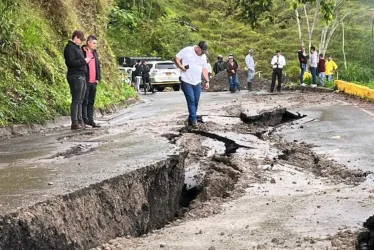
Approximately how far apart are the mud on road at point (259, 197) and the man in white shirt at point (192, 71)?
506 millimetres

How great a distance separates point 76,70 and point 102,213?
5789 mm

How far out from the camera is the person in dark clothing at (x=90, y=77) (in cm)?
1077

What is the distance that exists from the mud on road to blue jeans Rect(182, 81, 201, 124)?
14.4 inches

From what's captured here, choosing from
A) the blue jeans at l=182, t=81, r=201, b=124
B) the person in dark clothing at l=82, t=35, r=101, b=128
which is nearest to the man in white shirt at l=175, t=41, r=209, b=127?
the blue jeans at l=182, t=81, r=201, b=124

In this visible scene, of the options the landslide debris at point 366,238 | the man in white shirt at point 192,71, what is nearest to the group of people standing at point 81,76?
the man in white shirt at point 192,71

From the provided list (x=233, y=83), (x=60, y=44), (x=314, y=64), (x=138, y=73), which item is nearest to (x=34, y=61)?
(x=60, y=44)

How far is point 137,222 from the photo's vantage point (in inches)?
203

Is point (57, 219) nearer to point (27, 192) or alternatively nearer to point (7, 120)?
point (27, 192)

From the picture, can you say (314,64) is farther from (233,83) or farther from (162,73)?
(162,73)

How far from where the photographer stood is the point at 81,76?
10195mm

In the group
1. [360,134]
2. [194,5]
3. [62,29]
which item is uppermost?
[194,5]

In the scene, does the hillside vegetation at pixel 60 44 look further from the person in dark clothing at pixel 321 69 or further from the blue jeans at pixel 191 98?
the blue jeans at pixel 191 98

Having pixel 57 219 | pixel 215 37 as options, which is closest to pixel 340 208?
pixel 57 219

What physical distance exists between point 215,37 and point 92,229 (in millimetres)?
45721
